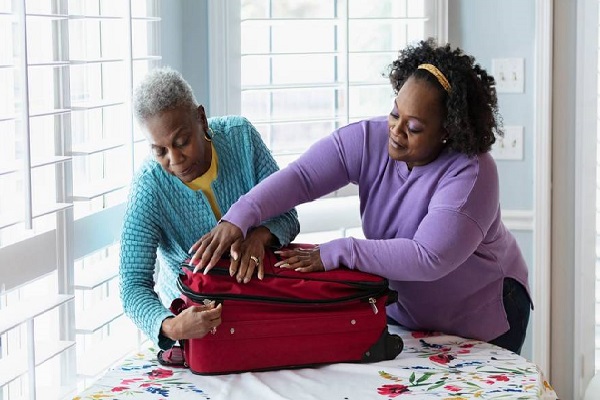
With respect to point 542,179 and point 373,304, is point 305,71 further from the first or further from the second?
point 373,304

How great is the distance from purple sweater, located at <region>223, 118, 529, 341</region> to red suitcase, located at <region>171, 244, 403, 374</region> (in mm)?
66

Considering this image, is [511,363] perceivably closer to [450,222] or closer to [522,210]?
[450,222]

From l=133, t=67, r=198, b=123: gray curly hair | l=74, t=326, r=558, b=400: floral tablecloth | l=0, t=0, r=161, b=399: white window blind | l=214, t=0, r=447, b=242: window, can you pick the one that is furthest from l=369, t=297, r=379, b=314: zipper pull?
l=214, t=0, r=447, b=242: window

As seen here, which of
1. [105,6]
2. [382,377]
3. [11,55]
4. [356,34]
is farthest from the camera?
[356,34]

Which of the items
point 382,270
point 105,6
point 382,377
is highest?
point 105,6

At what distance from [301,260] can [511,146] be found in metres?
1.53

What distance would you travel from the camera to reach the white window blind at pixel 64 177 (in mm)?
1863

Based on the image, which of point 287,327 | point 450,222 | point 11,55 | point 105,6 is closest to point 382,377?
point 287,327

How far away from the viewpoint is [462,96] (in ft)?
6.07

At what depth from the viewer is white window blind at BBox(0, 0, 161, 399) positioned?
73.4 inches

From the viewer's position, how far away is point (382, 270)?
181 cm

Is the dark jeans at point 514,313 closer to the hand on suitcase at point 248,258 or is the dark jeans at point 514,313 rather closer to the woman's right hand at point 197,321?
the hand on suitcase at point 248,258

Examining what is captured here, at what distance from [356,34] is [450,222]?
1.34 m

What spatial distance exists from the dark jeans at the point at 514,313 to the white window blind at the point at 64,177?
752 millimetres
